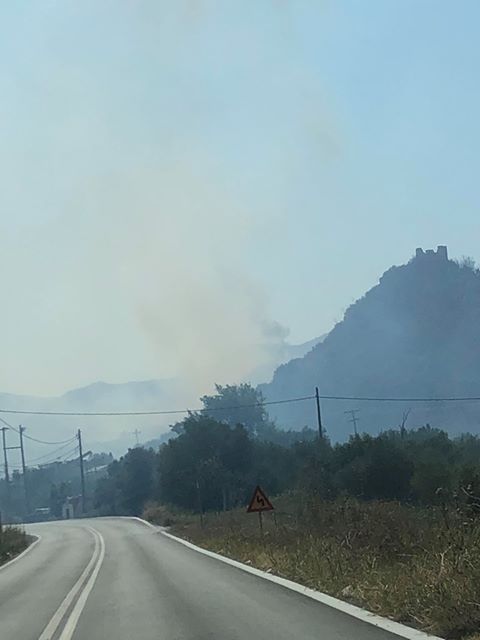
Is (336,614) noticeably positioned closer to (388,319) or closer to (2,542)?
(2,542)

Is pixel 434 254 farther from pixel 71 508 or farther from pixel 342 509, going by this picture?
pixel 342 509

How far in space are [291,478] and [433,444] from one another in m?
12.9

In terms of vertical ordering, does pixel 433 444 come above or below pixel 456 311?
below

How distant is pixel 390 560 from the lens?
48.8 feet

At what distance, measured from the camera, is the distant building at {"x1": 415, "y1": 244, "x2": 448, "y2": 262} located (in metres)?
189

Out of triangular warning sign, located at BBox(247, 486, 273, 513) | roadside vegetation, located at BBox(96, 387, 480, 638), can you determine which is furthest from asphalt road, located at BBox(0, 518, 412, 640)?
triangular warning sign, located at BBox(247, 486, 273, 513)

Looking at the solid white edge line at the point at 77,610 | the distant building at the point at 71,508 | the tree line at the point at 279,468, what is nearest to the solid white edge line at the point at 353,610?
the solid white edge line at the point at 77,610

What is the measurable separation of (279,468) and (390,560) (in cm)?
6036

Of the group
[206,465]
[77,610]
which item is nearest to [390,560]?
[77,610]

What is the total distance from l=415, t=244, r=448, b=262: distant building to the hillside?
0.19 m

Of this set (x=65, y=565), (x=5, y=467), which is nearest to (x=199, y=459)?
(x=65, y=565)

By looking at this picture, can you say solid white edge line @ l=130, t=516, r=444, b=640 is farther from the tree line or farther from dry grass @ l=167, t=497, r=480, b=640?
the tree line

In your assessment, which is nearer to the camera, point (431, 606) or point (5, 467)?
point (431, 606)

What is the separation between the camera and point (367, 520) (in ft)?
63.0
